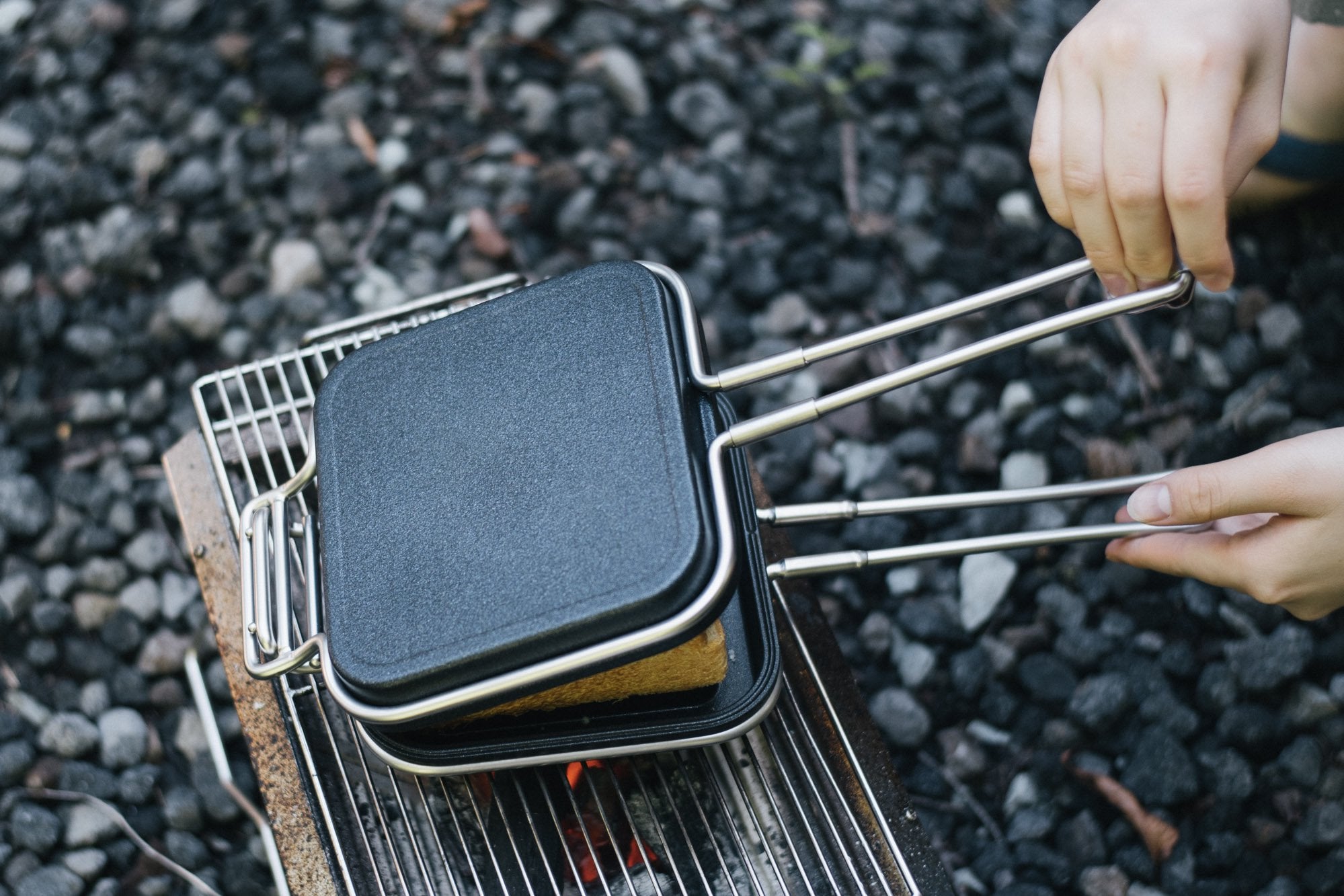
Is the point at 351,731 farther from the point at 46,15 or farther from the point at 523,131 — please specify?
the point at 46,15

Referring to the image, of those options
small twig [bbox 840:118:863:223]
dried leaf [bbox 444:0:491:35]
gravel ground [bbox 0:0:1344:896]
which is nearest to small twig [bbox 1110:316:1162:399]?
gravel ground [bbox 0:0:1344:896]

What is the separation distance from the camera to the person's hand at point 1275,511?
3.28 feet

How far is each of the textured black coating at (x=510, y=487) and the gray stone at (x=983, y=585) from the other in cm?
66

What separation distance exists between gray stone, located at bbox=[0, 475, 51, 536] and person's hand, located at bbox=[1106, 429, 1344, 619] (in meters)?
1.48

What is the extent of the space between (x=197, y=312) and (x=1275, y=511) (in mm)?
1534

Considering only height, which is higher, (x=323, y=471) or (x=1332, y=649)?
(x=323, y=471)

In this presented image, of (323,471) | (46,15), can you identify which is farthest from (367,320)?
(46,15)

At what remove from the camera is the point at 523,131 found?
1.88 m

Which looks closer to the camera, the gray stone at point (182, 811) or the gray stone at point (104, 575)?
the gray stone at point (182, 811)

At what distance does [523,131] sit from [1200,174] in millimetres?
1246

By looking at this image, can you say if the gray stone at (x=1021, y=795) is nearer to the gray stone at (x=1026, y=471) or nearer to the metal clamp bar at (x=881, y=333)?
the gray stone at (x=1026, y=471)

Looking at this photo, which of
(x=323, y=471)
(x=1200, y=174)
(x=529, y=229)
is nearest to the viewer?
(x=1200, y=174)

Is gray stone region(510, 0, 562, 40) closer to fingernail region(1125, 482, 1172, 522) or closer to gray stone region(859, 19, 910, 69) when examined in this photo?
gray stone region(859, 19, 910, 69)

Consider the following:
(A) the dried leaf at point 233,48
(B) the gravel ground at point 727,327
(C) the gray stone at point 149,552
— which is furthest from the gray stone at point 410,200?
(C) the gray stone at point 149,552
